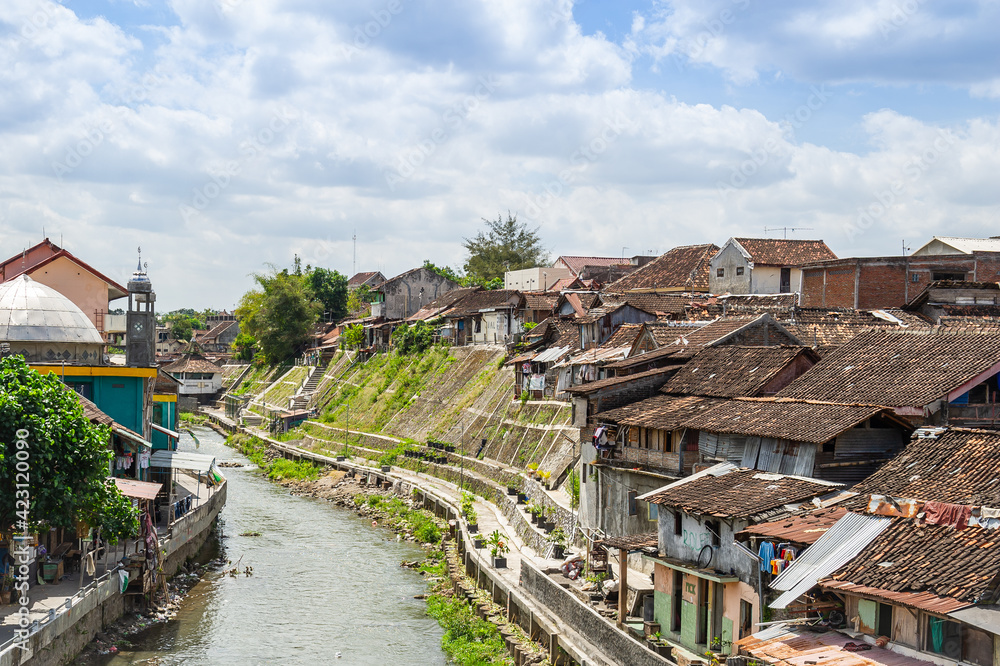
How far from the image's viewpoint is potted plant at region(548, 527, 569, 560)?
30484 mm

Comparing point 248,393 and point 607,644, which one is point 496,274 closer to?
point 248,393

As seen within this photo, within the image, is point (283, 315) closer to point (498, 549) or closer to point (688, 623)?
point (498, 549)

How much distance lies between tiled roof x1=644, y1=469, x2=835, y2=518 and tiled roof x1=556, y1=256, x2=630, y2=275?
56.0m

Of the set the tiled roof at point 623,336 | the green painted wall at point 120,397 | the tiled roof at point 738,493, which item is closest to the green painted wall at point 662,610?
the tiled roof at point 738,493

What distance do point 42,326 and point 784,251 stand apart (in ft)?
116

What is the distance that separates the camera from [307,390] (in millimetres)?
82000

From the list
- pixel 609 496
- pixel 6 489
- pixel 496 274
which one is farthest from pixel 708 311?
pixel 496 274

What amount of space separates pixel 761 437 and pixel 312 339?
3025 inches

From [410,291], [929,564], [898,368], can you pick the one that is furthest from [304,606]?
[410,291]

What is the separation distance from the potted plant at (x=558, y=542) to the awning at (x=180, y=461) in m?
13.1

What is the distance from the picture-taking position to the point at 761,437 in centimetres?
2350

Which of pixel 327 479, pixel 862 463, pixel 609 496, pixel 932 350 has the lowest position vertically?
pixel 327 479

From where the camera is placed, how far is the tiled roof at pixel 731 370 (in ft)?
90.9

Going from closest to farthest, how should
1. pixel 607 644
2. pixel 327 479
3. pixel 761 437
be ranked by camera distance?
pixel 607 644 < pixel 761 437 < pixel 327 479
